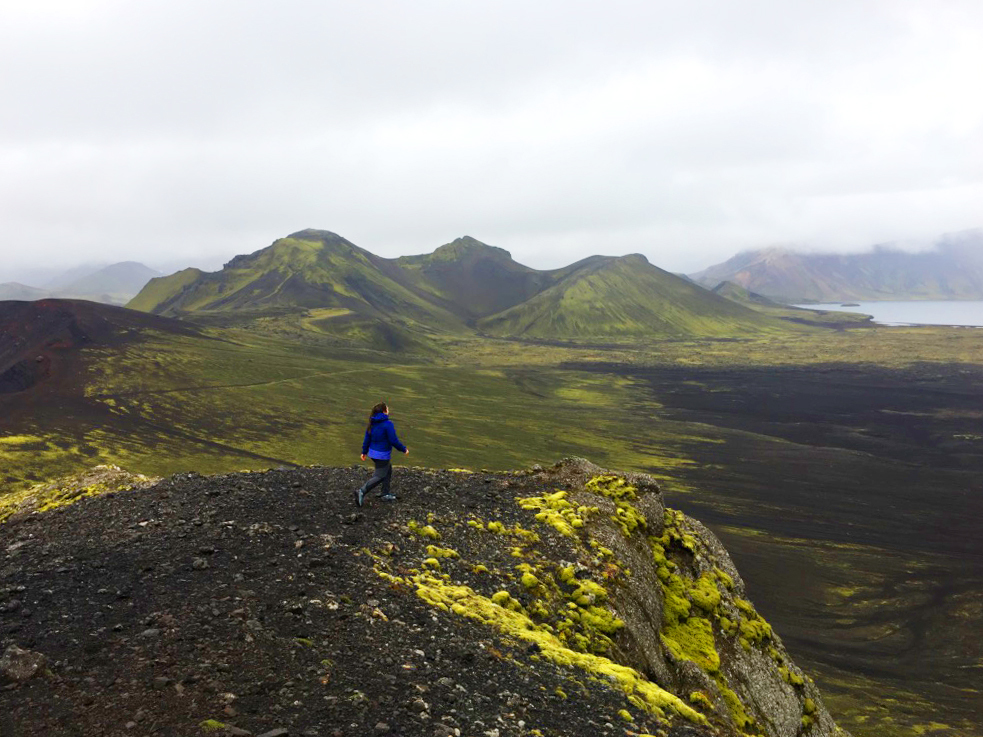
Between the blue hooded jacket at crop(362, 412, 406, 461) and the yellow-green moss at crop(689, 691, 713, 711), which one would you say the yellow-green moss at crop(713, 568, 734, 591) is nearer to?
the yellow-green moss at crop(689, 691, 713, 711)

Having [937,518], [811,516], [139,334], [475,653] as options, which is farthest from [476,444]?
[139,334]

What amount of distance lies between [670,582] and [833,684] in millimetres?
32627

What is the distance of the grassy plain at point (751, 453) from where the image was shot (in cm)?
5050

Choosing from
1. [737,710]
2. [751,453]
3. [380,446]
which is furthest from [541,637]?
[751,453]

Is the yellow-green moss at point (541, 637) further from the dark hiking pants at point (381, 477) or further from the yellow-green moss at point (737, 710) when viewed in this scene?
the yellow-green moss at point (737, 710)

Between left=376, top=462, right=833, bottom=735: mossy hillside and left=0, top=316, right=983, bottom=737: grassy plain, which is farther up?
left=376, top=462, right=833, bottom=735: mossy hillside

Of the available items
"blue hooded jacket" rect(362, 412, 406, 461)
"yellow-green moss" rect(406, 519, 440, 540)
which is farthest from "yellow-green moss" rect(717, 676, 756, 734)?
"blue hooded jacket" rect(362, 412, 406, 461)

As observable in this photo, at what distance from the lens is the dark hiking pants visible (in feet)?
59.7

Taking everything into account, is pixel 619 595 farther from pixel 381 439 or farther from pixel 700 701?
pixel 381 439

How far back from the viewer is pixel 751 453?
118 meters

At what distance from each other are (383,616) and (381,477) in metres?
5.96

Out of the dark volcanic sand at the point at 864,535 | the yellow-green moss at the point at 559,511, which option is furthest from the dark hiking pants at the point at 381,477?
the dark volcanic sand at the point at 864,535

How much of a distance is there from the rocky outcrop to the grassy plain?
93.2 ft

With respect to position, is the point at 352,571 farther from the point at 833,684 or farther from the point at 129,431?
the point at 129,431
